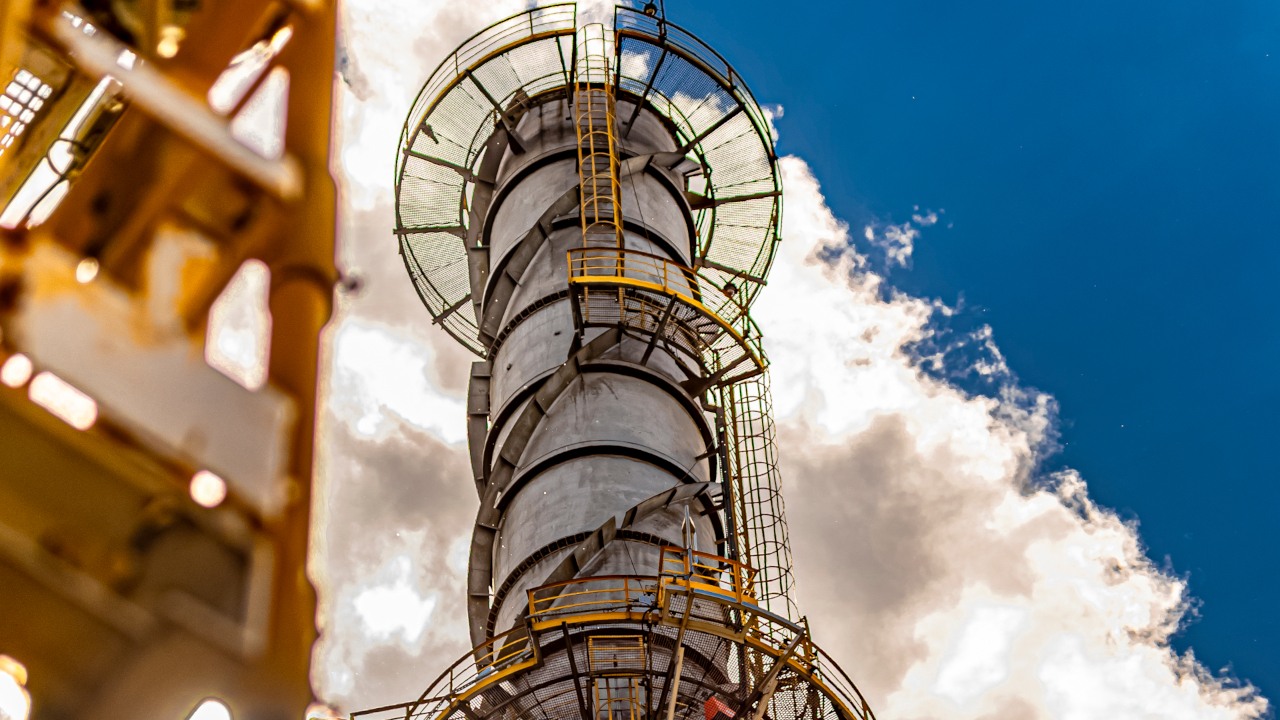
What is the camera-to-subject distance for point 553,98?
2484cm

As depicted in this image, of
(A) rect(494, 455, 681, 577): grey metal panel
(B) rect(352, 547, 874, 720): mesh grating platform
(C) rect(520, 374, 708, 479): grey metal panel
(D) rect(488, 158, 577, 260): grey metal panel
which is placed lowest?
(B) rect(352, 547, 874, 720): mesh grating platform

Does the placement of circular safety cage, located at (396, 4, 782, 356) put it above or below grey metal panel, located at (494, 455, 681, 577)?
above

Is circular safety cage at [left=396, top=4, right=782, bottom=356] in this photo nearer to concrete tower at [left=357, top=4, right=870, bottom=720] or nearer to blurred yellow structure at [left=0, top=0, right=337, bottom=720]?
concrete tower at [left=357, top=4, right=870, bottom=720]

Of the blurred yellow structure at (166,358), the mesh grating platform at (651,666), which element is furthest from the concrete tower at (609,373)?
the blurred yellow structure at (166,358)

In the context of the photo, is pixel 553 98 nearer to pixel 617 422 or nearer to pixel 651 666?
pixel 617 422

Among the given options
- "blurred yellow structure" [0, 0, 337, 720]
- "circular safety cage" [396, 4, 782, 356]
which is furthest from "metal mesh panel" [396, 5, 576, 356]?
"blurred yellow structure" [0, 0, 337, 720]

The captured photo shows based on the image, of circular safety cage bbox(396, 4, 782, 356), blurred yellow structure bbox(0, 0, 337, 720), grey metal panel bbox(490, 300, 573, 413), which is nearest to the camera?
blurred yellow structure bbox(0, 0, 337, 720)

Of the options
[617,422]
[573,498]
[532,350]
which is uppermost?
[532,350]

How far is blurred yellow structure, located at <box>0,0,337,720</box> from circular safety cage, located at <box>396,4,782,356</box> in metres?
21.1

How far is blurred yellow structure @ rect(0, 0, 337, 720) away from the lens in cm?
251

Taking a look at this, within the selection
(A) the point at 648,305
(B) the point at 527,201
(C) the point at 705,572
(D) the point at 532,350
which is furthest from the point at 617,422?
(B) the point at 527,201

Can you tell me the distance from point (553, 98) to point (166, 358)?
22790mm

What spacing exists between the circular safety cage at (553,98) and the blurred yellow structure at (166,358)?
21.1 meters

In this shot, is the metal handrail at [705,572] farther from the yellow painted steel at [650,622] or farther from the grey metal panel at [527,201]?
the grey metal panel at [527,201]
